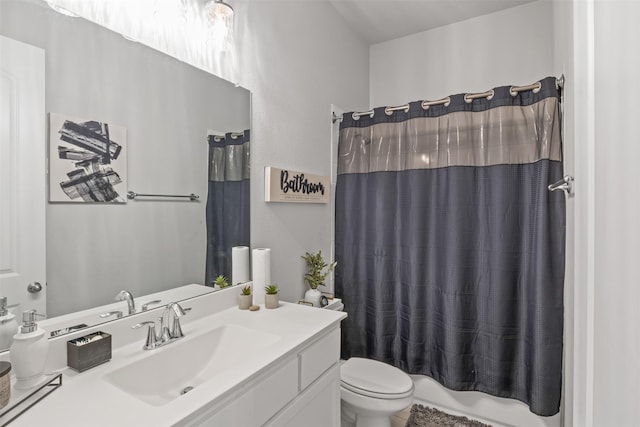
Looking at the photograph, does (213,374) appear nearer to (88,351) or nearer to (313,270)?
(88,351)

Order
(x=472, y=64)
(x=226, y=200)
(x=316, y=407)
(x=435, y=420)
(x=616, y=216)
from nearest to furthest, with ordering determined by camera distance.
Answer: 1. (x=616, y=216)
2. (x=316, y=407)
3. (x=226, y=200)
4. (x=435, y=420)
5. (x=472, y=64)

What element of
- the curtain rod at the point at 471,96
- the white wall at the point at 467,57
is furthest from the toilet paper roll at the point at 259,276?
the white wall at the point at 467,57

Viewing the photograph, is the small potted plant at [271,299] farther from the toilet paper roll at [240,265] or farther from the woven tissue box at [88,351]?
the woven tissue box at [88,351]

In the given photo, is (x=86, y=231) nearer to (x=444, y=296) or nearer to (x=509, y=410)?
(x=444, y=296)

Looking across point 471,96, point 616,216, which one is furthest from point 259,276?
point 471,96

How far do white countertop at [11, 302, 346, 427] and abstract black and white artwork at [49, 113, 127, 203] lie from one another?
468mm

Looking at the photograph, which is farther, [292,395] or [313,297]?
[313,297]

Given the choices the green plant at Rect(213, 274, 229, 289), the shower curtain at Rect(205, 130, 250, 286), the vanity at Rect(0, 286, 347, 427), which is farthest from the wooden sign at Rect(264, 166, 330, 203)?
the vanity at Rect(0, 286, 347, 427)

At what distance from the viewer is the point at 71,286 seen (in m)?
1.03

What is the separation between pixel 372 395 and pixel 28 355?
1.42 meters

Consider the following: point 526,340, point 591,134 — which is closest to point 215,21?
point 591,134

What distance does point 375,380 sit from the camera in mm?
1782

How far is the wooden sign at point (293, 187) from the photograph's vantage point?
1.77 meters

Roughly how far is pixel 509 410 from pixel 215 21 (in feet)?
8.44
